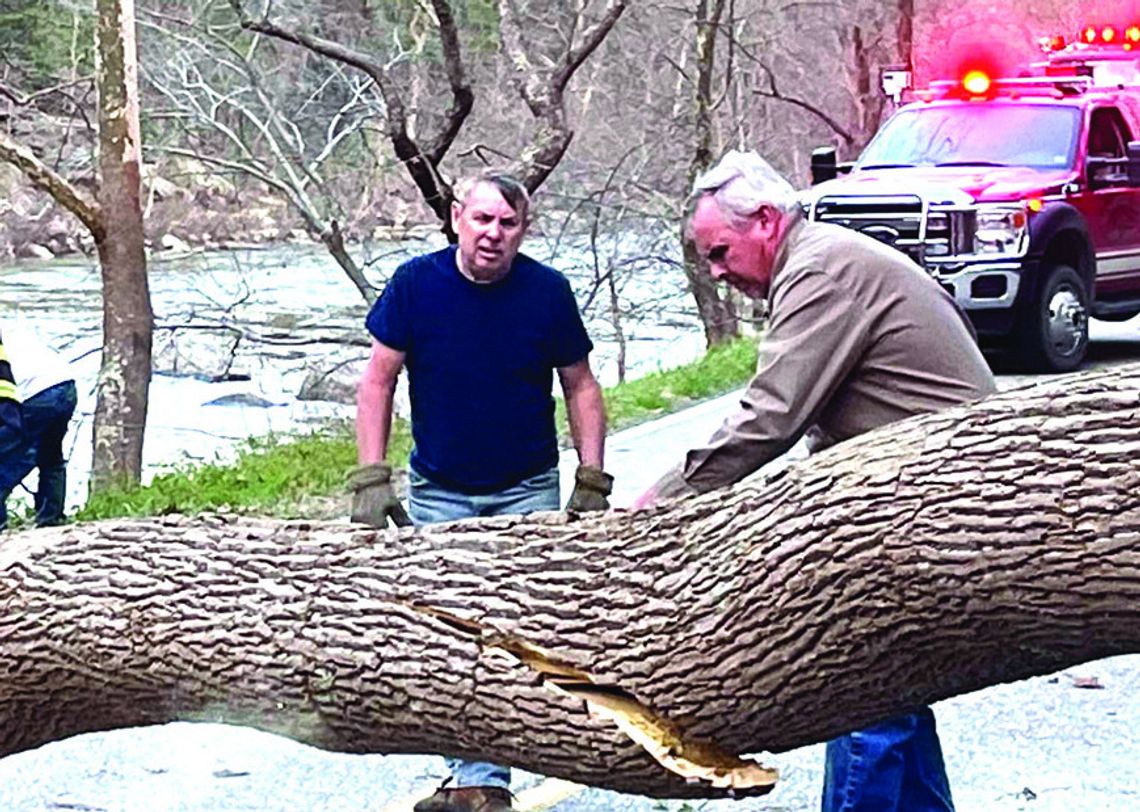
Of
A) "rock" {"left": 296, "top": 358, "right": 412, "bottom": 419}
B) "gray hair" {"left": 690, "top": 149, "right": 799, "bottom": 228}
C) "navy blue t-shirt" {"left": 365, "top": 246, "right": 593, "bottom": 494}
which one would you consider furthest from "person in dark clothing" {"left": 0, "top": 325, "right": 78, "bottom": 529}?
"rock" {"left": 296, "top": 358, "right": 412, "bottom": 419}

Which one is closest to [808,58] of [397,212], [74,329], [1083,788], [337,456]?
[397,212]

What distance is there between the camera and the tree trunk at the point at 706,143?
61.3ft

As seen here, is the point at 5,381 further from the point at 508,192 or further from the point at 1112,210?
the point at 1112,210

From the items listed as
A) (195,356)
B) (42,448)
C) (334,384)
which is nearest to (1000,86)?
(334,384)

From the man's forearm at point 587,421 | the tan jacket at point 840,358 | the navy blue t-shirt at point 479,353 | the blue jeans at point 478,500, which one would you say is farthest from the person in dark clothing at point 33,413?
the tan jacket at point 840,358

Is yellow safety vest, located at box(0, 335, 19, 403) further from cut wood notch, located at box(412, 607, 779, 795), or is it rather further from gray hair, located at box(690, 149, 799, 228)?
cut wood notch, located at box(412, 607, 779, 795)

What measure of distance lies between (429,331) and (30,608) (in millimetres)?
1690

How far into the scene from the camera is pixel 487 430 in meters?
5.45

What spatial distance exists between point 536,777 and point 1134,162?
32.4ft

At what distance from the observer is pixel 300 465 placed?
11750mm

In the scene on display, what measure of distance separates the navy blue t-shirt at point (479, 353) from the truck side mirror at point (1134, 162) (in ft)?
32.0

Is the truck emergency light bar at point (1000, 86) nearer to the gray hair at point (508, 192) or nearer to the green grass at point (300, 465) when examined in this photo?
the green grass at point (300, 465)

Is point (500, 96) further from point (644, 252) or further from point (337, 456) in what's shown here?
point (337, 456)

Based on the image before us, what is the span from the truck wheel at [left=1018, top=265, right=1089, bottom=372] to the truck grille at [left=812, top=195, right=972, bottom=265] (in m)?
0.77
